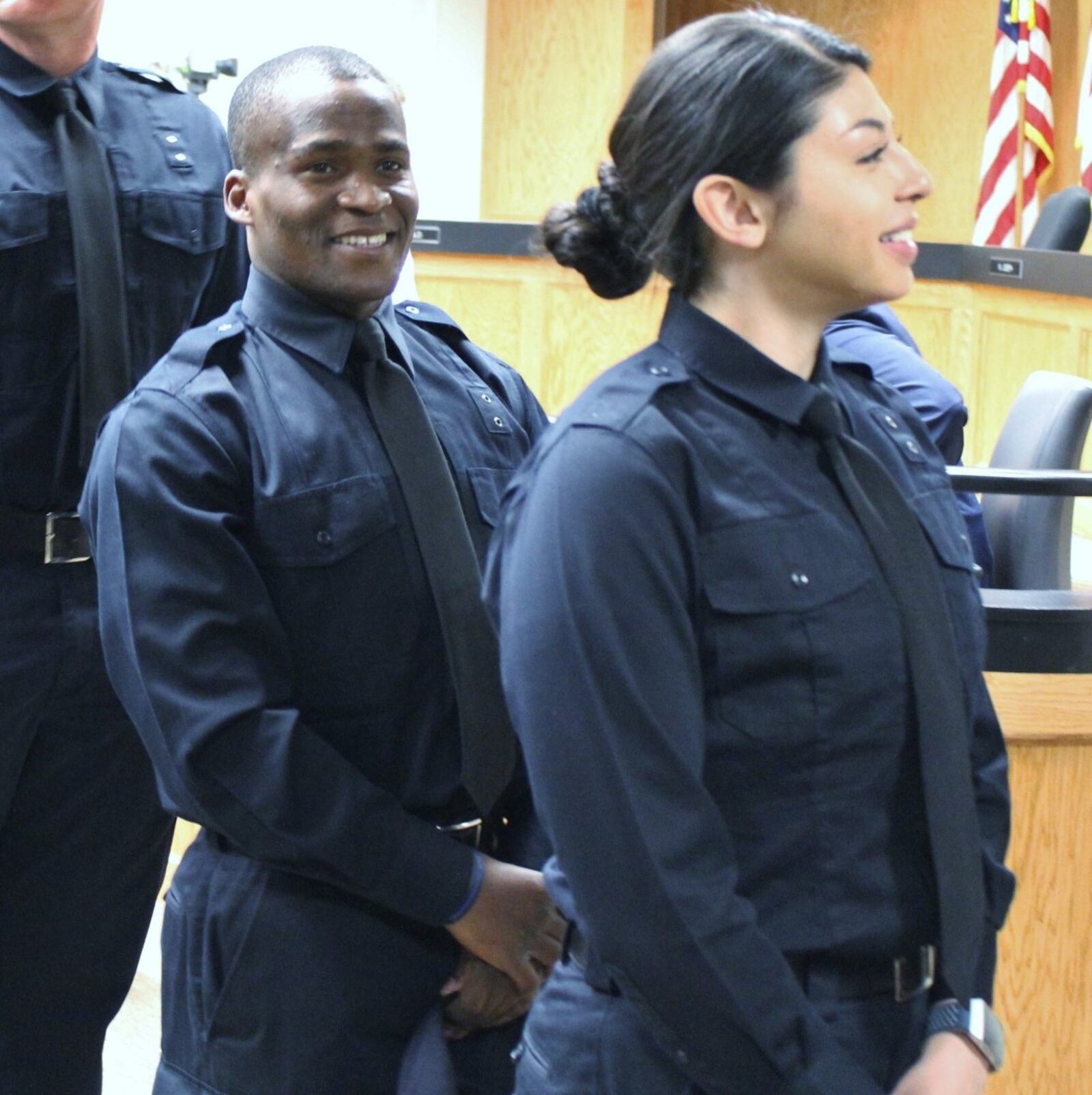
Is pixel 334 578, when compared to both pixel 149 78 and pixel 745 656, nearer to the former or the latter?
pixel 745 656

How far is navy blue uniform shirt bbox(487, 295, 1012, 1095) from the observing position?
1125 mm

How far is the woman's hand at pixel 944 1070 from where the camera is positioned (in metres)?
1.22

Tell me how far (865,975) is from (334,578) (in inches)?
23.5

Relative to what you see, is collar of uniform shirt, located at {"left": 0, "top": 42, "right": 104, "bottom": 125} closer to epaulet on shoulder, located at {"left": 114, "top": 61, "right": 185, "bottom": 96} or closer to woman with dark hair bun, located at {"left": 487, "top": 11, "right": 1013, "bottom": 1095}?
epaulet on shoulder, located at {"left": 114, "top": 61, "right": 185, "bottom": 96}

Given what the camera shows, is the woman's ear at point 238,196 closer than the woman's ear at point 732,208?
No

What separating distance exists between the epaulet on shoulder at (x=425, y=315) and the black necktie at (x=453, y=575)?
0.19 m

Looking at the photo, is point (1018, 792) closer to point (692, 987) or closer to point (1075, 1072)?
point (1075, 1072)

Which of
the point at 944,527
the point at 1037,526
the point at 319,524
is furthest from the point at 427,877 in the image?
the point at 1037,526

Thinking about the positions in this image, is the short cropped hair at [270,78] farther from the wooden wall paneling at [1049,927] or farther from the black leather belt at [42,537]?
the wooden wall paneling at [1049,927]

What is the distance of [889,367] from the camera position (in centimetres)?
262

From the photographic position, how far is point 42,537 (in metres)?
1.99

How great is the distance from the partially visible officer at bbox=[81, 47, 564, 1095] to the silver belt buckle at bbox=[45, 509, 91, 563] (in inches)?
16.6

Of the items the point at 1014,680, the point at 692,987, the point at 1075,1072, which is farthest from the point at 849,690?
the point at 1075,1072

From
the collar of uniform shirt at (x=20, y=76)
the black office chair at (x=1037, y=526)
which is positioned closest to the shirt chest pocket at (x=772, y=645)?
the black office chair at (x=1037, y=526)
